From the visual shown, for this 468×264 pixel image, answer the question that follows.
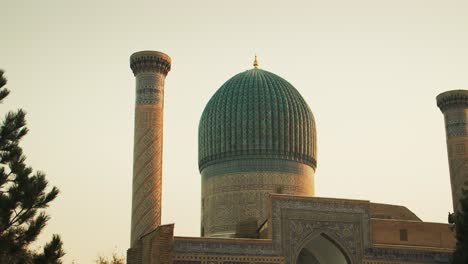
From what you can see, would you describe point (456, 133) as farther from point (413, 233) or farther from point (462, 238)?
point (462, 238)

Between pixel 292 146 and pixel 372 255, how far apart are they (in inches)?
180

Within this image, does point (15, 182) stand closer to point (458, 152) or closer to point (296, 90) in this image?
point (296, 90)

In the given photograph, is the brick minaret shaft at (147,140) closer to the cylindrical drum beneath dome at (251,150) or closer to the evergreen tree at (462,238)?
the cylindrical drum beneath dome at (251,150)

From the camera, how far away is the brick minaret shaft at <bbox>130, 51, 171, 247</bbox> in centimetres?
1661

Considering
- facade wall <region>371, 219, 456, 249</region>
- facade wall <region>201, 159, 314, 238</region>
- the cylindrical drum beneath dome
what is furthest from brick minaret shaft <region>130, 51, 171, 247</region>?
facade wall <region>371, 219, 456, 249</region>

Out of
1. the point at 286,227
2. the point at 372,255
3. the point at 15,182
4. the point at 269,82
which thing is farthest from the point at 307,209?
the point at 15,182

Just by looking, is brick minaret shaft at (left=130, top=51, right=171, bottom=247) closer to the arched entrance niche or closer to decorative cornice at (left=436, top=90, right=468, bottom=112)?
the arched entrance niche

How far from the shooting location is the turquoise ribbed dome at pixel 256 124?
20.0 m

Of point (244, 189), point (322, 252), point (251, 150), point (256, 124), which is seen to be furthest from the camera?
point (256, 124)

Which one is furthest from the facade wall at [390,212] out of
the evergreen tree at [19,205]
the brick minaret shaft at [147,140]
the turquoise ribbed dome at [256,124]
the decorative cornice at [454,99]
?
the evergreen tree at [19,205]

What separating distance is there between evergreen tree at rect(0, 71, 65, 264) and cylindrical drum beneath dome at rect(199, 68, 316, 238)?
8.45 m

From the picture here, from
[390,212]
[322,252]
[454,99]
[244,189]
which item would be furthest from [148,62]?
[454,99]

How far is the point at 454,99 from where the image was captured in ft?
67.5

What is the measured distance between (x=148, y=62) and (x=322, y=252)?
20.7ft
